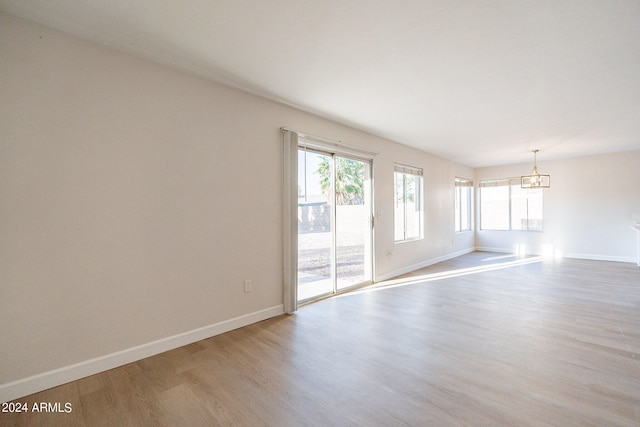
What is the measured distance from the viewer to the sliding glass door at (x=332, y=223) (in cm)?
373

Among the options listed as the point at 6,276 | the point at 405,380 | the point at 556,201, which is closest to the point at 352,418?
the point at 405,380

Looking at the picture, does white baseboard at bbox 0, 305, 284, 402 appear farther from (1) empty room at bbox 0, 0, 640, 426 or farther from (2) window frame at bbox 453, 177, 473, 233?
(2) window frame at bbox 453, 177, 473, 233

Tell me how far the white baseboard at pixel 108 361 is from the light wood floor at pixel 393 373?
63 millimetres

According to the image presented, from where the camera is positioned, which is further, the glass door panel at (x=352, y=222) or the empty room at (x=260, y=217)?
the glass door panel at (x=352, y=222)

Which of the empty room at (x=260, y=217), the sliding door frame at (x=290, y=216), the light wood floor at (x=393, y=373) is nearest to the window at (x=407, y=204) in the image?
the empty room at (x=260, y=217)

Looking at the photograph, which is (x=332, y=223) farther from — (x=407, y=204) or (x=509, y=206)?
(x=509, y=206)

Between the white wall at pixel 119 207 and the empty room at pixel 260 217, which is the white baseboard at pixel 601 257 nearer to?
the empty room at pixel 260 217

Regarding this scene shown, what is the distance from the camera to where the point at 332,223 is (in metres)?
4.07

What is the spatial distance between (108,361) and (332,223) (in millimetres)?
2875

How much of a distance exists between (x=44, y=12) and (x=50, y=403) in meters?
2.64

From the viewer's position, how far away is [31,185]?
1903 millimetres

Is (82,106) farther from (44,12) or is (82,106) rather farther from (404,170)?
(404,170)

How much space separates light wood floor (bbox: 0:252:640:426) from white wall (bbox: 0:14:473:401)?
11.7 inches

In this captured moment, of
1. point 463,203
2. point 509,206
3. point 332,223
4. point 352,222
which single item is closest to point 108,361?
point 332,223
